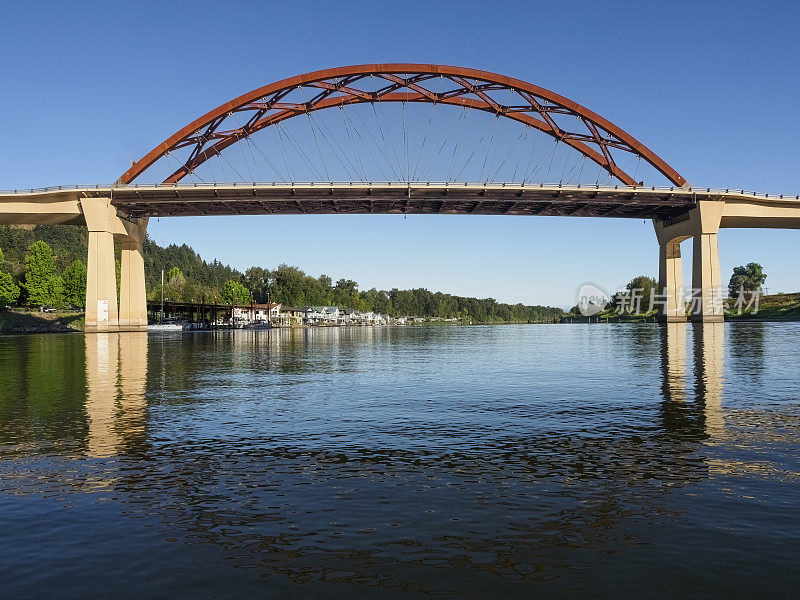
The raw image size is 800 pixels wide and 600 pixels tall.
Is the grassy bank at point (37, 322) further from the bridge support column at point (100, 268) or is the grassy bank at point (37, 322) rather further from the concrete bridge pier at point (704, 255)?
the concrete bridge pier at point (704, 255)

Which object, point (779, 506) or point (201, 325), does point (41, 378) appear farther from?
point (201, 325)

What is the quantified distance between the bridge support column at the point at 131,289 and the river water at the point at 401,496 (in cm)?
6447

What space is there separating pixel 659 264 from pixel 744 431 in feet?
271

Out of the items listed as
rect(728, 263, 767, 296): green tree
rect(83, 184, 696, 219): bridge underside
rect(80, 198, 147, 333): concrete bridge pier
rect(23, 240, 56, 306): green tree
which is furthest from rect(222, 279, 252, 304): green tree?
rect(728, 263, 767, 296): green tree

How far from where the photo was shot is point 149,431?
13.3m

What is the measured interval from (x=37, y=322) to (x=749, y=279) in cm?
17745

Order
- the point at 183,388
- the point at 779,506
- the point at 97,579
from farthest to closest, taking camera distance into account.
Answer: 1. the point at 183,388
2. the point at 779,506
3. the point at 97,579

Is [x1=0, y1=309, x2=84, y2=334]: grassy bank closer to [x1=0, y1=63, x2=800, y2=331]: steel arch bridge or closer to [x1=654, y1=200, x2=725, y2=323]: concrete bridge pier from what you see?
[x1=0, y1=63, x2=800, y2=331]: steel arch bridge

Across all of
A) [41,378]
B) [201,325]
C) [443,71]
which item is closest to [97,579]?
[41,378]

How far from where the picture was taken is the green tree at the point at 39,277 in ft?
352

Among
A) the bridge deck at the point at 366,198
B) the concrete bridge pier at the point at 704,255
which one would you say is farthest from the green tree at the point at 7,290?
the concrete bridge pier at the point at 704,255

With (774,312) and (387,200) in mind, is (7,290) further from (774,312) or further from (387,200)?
(774,312)

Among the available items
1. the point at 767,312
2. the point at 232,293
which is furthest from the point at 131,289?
the point at 767,312

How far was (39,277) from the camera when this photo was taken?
10819cm
